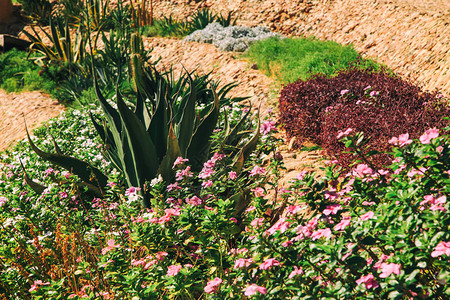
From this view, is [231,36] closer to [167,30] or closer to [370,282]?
[167,30]

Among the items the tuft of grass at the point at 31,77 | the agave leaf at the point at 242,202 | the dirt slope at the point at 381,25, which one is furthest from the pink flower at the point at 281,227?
the tuft of grass at the point at 31,77

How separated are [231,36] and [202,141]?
6.50 m

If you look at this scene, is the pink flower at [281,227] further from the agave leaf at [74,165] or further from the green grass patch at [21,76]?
the green grass patch at [21,76]

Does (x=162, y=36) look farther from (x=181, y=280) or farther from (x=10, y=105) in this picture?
(x=181, y=280)

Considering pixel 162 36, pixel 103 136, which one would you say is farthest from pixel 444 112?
pixel 162 36

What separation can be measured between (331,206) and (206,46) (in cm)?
815

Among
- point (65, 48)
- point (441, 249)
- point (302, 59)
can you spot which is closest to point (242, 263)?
point (441, 249)

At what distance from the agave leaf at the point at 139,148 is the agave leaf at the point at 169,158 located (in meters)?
0.17

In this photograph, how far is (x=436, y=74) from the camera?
5.91m

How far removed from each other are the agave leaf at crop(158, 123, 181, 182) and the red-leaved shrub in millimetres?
1494

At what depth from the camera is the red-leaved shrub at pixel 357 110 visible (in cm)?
404

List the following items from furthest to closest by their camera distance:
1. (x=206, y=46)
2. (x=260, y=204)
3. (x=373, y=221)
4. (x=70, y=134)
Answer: (x=206, y=46) < (x=70, y=134) < (x=260, y=204) < (x=373, y=221)

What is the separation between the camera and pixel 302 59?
6879 mm

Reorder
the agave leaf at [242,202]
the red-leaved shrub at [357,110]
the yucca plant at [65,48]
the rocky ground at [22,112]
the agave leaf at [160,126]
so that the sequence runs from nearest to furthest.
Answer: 1. the agave leaf at [242,202]
2. the agave leaf at [160,126]
3. the red-leaved shrub at [357,110]
4. the rocky ground at [22,112]
5. the yucca plant at [65,48]
